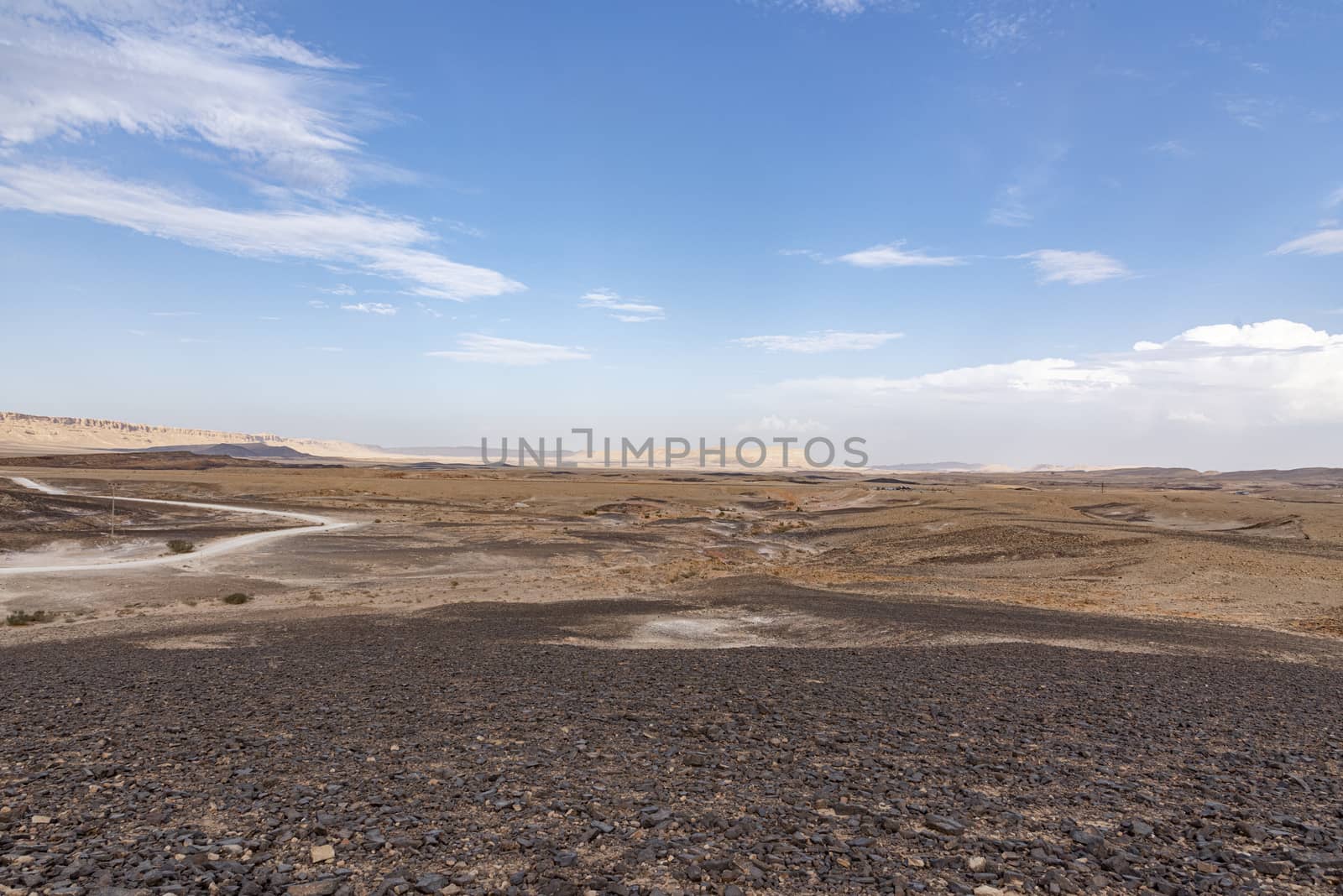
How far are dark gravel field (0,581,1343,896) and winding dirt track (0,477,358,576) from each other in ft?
66.8

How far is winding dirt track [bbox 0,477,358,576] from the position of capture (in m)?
31.5

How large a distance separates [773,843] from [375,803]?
150 inches

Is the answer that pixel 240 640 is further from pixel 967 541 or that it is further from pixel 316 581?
pixel 967 541

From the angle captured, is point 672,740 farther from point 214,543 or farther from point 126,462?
point 126,462

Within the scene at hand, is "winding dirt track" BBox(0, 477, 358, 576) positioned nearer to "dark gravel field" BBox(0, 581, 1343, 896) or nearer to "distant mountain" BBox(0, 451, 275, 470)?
"dark gravel field" BBox(0, 581, 1343, 896)

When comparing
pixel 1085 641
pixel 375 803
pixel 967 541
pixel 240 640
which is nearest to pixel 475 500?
pixel 967 541

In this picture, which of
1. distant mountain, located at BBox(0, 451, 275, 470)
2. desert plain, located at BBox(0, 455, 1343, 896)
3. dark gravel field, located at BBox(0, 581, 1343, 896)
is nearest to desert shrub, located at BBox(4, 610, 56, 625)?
desert plain, located at BBox(0, 455, 1343, 896)

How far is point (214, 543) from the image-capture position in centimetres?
4138

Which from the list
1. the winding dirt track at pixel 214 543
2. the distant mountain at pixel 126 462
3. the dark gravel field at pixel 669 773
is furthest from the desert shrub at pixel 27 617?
the distant mountain at pixel 126 462

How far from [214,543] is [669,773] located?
1611 inches

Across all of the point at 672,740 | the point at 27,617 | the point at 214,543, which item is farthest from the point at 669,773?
the point at 214,543

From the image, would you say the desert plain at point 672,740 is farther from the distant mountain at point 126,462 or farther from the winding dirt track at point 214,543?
the distant mountain at point 126,462

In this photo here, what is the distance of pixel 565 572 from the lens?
34219 millimetres

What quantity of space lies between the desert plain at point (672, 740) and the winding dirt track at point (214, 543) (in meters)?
3.88
